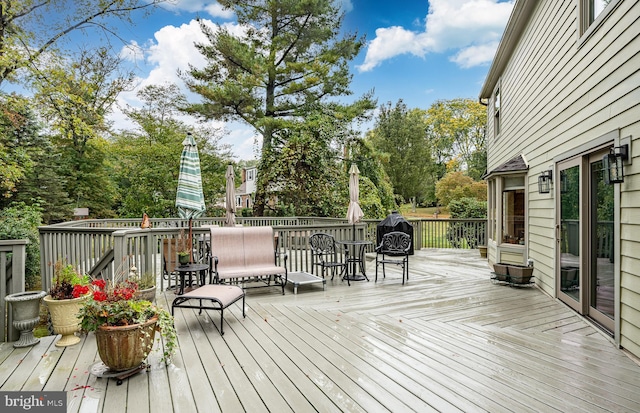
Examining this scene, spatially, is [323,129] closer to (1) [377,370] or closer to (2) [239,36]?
(2) [239,36]

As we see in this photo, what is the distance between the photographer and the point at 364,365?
115 inches

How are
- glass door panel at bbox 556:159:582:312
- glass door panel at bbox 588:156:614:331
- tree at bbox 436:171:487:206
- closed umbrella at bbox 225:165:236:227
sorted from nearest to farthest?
glass door panel at bbox 588:156:614:331
glass door panel at bbox 556:159:582:312
closed umbrella at bbox 225:165:236:227
tree at bbox 436:171:487:206

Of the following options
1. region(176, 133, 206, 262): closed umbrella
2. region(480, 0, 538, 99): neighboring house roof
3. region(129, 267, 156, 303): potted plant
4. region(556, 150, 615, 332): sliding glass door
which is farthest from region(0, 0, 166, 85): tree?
region(556, 150, 615, 332): sliding glass door

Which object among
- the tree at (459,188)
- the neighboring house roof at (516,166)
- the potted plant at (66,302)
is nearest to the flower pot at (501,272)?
the neighboring house roof at (516,166)

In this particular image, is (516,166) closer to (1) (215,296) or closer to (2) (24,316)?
(1) (215,296)

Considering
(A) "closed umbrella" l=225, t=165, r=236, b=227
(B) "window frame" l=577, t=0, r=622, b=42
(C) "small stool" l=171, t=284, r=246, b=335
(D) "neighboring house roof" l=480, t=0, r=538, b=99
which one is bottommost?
(C) "small stool" l=171, t=284, r=246, b=335

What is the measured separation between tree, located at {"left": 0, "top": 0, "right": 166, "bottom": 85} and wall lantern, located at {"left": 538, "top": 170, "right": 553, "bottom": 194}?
976 cm

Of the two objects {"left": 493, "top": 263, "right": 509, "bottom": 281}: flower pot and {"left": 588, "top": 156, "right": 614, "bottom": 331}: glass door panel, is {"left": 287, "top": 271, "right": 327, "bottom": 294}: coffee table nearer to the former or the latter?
{"left": 493, "top": 263, "right": 509, "bottom": 281}: flower pot

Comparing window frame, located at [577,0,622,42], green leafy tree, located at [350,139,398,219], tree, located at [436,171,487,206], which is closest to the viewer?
window frame, located at [577,0,622,42]

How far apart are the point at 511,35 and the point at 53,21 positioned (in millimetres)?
11298

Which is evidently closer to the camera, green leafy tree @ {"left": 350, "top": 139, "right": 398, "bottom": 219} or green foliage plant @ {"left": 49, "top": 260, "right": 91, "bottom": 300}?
green foliage plant @ {"left": 49, "top": 260, "right": 91, "bottom": 300}

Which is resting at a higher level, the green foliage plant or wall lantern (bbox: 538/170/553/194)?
wall lantern (bbox: 538/170/553/194)

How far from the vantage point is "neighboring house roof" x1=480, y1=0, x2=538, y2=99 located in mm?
6188

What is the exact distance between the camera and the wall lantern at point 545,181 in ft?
17.5
